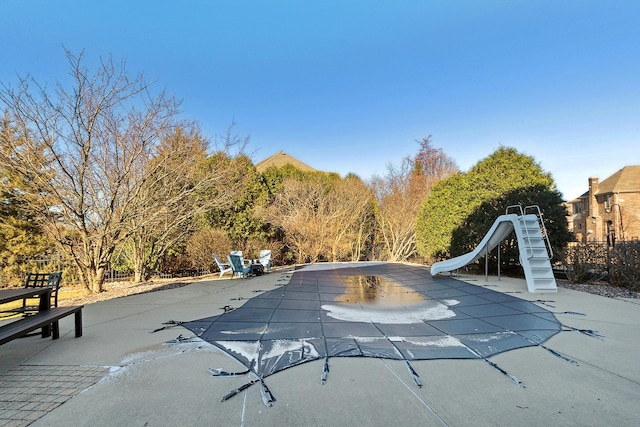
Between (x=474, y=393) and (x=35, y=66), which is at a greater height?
(x=35, y=66)

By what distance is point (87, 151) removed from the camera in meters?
6.38

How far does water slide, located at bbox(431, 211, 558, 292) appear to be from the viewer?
578 centimetres

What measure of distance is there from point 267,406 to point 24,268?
1260 centimetres

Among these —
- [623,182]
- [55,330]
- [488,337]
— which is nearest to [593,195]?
[623,182]

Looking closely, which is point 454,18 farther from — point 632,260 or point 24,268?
point 24,268

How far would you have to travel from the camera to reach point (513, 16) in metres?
8.05

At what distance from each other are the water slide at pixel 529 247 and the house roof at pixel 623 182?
23532 mm

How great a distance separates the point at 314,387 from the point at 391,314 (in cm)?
241

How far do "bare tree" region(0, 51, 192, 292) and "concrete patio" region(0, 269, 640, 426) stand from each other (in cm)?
414

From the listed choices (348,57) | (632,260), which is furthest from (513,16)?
(632,260)

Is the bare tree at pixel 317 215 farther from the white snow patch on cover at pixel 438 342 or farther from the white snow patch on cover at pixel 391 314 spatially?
the white snow patch on cover at pixel 438 342

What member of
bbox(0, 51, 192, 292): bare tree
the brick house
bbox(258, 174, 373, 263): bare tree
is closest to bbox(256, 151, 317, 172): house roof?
bbox(258, 174, 373, 263): bare tree

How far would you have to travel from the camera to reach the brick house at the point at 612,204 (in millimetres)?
21797

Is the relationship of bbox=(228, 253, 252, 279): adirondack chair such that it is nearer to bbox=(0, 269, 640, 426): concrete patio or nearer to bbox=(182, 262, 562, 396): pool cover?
bbox=(182, 262, 562, 396): pool cover
